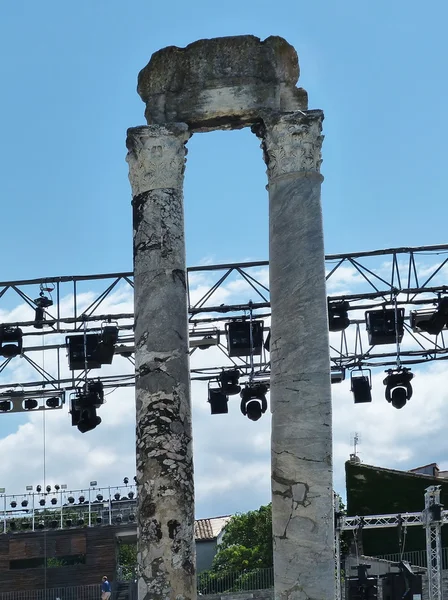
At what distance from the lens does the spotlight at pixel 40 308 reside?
2912cm

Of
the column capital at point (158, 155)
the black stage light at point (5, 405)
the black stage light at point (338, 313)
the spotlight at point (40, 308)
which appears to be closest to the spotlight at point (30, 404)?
the black stage light at point (5, 405)

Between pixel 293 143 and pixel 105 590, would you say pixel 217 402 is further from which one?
pixel 293 143

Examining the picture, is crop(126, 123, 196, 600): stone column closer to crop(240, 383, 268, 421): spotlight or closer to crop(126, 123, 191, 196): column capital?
crop(126, 123, 191, 196): column capital

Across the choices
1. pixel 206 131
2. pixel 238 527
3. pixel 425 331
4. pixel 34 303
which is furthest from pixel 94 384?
pixel 238 527

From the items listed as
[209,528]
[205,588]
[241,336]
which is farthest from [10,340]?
[209,528]

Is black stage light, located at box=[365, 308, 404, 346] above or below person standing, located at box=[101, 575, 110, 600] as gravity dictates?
above

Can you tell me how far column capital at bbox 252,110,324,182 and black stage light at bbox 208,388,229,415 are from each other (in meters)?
15.1

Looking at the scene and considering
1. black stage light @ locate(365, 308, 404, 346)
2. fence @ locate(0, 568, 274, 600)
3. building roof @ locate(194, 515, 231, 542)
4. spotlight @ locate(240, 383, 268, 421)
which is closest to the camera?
black stage light @ locate(365, 308, 404, 346)

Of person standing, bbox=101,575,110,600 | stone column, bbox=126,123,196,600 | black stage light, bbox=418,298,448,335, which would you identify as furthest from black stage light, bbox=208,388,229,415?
stone column, bbox=126,123,196,600

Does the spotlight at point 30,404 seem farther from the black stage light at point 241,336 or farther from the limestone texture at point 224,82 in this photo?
the limestone texture at point 224,82

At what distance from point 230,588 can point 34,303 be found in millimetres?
19389

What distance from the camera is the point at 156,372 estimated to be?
16.4 meters

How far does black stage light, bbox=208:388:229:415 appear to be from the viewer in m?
31.7

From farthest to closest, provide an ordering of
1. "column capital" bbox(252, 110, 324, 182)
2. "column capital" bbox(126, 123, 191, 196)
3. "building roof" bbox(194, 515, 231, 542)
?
"building roof" bbox(194, 515, 231, 542), "column capital" bbox(126, 123, 191, 196), "column capital" bbox(252, 110, 324, 182)
